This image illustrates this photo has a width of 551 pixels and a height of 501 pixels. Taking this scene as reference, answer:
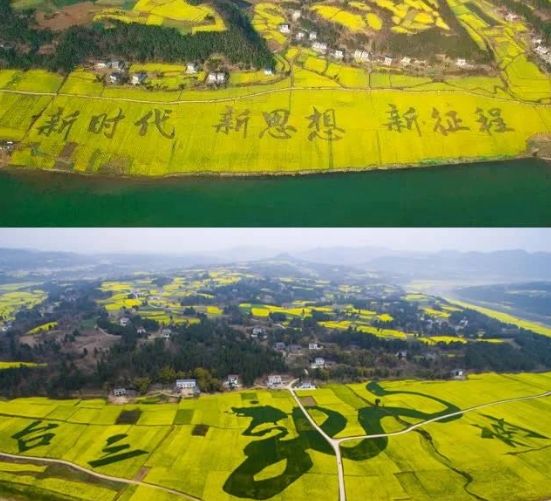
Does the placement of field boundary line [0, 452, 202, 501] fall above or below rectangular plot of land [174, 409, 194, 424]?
below

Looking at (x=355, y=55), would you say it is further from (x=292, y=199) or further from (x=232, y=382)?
(x=232, y=382)

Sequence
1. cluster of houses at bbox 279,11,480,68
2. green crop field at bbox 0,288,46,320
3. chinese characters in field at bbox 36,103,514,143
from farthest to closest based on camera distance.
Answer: cluster of houses at bbox 279,11,480,68
chinese characters in field at bbox 36,103,514,143
green crop field at bbox 0,288,46,320

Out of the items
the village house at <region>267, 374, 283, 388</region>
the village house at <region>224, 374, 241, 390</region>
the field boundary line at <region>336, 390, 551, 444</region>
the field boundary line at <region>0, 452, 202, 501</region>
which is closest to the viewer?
the field boundary line at <region>0, 452, 202, 501</region>

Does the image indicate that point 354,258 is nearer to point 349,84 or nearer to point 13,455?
point 349,84

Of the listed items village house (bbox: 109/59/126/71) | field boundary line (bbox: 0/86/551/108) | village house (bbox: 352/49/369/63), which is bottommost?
field boundary line (bbox: 0/86/551/108)

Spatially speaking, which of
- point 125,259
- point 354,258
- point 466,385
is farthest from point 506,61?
point 125,259

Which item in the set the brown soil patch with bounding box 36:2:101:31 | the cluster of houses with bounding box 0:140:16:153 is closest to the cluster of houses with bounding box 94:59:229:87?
the brown soil patch with bounding box 36:2:101:31

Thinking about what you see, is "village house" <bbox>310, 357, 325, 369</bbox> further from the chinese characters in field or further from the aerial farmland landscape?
the chinese characters in field
